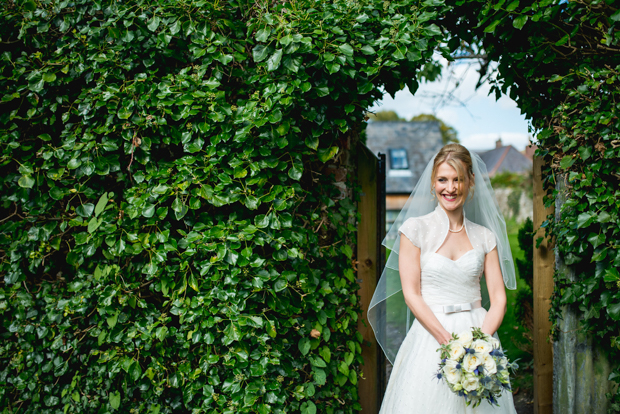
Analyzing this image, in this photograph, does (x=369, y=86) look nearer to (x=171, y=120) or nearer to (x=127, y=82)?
(x=171, y=120)

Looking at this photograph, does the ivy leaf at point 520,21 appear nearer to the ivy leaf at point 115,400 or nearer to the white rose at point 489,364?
the white rose at point 489,364

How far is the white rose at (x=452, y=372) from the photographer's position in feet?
5.94

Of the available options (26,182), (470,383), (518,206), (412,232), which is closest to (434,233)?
(412,232)

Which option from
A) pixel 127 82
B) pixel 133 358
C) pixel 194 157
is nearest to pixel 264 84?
pixel 194 157

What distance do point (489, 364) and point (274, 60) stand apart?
1943 mm

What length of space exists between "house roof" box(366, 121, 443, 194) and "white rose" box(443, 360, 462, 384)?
21.4 m

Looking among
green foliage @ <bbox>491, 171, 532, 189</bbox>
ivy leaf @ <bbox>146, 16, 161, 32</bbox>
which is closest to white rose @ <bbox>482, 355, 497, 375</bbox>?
ivy leaf @ <bbox>146, 16, 161, 32</bbox>

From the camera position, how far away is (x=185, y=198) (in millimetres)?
2348

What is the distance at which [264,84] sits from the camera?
2330 mm

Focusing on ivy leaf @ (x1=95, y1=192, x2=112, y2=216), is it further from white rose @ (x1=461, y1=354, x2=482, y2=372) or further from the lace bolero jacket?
white rose @ (x1=461, y1=354, x2=482, y2=372)

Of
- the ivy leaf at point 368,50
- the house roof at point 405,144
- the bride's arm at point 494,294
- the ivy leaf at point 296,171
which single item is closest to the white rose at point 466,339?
the bride's arm at point 494,294

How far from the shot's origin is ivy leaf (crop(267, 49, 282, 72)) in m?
2.19

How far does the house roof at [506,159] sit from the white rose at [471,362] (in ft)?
113

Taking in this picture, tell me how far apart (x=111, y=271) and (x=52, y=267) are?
20.2 inches
